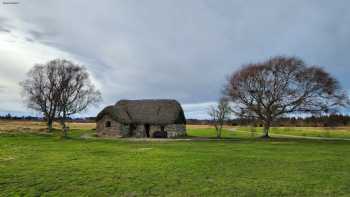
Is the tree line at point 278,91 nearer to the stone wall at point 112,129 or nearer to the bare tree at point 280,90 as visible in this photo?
the bare tree at point 280,90

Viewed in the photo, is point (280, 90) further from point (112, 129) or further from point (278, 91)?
point (112, 129)

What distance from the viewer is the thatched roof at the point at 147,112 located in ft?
156

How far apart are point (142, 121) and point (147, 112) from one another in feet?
7.67

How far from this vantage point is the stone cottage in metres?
47.0


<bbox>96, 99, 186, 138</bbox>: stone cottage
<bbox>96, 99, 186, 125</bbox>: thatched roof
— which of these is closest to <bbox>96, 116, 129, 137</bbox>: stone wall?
<bbox>96, 99, 186, 138</bbox>: stone cottage

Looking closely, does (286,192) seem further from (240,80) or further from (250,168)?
(240,80)

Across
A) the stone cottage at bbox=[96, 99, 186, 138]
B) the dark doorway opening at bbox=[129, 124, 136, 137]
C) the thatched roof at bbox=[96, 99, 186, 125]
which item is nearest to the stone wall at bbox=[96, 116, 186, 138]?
the stone cottage at bbox=[96, 99, 186, 138]

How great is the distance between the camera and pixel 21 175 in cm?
1187

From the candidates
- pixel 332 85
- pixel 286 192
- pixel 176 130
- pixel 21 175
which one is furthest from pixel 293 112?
pixel 21 175

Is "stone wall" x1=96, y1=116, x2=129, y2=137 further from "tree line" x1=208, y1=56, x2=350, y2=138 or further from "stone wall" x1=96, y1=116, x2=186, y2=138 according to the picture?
"tree line" x1=208, y1=56, x2=350, y2=138

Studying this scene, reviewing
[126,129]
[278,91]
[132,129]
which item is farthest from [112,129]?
[278,91]

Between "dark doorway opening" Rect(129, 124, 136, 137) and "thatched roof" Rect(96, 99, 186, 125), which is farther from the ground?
"thatched roof" Rect(96, 99, 186, 125)

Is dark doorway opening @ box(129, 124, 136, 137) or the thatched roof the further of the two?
dark doorway opening @ box(129, 124, 136, 137)

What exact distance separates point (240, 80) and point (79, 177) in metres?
35.6
